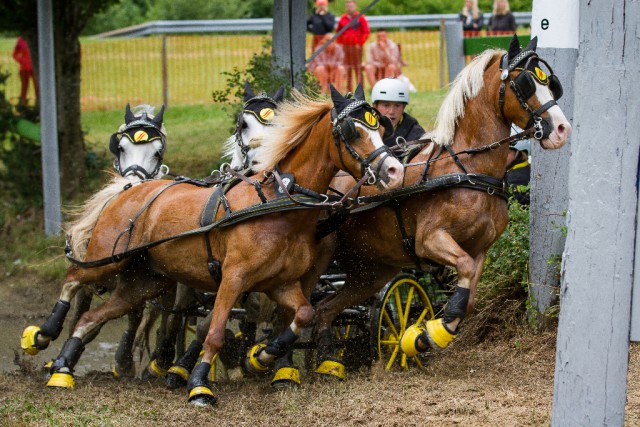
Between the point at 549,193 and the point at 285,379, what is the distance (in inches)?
96.1

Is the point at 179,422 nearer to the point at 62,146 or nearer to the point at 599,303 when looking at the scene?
the point at 599,303

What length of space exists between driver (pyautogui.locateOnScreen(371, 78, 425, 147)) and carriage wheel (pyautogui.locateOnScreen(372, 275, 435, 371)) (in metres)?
1.12

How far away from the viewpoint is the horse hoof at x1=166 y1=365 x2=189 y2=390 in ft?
24.5

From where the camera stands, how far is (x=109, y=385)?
7.32 metres

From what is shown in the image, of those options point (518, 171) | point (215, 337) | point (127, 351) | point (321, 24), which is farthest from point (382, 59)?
point (215, 337)

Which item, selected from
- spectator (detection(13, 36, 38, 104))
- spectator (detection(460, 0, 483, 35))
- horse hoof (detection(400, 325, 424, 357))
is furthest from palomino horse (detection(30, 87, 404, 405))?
spectator (detection(460, 0, 483, 35))

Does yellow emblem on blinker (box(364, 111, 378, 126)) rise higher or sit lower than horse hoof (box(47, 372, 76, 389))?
higher

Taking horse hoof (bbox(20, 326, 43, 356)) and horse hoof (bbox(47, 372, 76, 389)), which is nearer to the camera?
horse hoof (bbox(47, 372, 76, 389))

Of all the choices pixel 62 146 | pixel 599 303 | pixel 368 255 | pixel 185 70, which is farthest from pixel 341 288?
pixel 185 70

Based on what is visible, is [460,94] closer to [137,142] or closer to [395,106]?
[395,106]

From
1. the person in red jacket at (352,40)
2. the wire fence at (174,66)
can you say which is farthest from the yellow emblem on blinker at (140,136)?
the wire fence at (174,66)

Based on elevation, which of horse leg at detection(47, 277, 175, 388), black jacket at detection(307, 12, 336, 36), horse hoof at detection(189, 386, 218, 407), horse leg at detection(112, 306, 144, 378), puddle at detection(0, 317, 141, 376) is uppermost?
black jacket at detection(307, 12, 336, 36)

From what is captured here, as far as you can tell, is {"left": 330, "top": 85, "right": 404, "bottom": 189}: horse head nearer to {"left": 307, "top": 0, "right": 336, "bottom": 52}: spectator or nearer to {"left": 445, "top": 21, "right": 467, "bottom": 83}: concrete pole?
{"left": 445, "top": 21, "right": 467, "bottom": 83}: concrete pole

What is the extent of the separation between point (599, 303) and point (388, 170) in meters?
1.98
